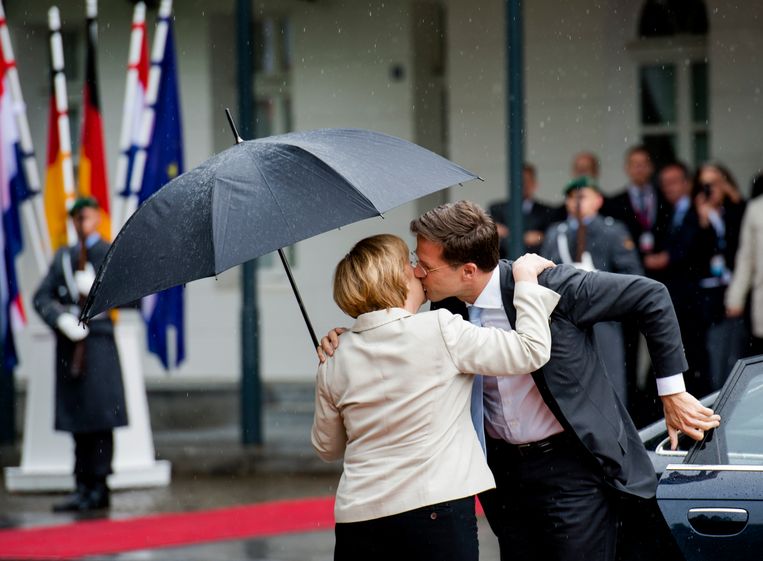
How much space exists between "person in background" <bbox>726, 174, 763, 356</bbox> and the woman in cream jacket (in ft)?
22.0

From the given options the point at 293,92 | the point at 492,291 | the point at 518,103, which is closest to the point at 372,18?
the point at 293,92

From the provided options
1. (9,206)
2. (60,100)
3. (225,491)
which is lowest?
(225,491)

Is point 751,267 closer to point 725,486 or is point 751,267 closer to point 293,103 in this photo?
point 293,103

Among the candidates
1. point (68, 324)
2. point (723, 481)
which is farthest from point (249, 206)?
point (68, 324)

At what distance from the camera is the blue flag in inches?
405

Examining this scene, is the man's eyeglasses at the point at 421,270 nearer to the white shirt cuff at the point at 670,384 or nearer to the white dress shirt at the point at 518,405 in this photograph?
the white dress shirt at the point at 518,405

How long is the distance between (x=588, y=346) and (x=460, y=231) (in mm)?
487

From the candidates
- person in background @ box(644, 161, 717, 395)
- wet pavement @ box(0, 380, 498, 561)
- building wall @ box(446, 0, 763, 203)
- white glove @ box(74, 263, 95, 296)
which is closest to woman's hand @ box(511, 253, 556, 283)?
wet pavement @ box(0, 380, 498, 561)

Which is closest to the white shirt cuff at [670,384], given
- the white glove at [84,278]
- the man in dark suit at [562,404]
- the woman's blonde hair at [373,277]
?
the man in dark suit at [562,404]

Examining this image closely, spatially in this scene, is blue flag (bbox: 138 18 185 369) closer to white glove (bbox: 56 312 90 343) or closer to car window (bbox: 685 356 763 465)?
white glove (bbox: 56 312 90 343)

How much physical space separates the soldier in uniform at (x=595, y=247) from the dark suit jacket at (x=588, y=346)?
5.20m

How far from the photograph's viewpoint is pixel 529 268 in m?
3.89

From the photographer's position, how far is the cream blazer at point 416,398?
366cm

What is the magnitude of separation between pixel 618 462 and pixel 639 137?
9.99 m
